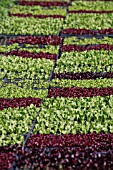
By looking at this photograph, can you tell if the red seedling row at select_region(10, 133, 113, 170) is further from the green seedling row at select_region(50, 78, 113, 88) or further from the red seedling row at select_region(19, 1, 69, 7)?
the red seedling row at select_region(19, 1, 69, 7)

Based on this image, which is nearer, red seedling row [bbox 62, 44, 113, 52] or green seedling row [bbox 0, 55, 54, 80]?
green seedling row [bbox 0, 55, 54, 80]

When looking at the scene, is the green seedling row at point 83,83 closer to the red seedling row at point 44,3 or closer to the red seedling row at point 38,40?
the red seedling row at point 38,40

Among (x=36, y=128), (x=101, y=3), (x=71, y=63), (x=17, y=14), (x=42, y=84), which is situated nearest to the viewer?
(x=36, y=128)

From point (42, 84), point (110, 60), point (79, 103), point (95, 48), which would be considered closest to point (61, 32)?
point (95, 48)

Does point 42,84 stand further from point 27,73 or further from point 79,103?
point 79,103

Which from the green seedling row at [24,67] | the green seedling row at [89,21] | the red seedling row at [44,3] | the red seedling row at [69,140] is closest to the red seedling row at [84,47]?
the green seedling row at [24,67]

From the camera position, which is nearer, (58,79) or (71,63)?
(58,79)

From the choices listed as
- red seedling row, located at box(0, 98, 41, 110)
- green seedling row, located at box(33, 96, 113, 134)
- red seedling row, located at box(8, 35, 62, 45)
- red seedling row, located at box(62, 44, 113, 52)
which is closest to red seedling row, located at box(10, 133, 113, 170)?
→ green seedling row, located at box(33, 96, 113, 134)
